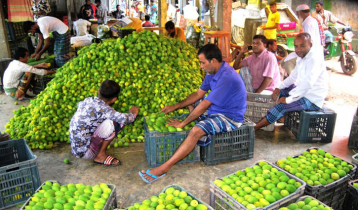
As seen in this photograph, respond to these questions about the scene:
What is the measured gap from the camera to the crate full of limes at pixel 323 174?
2674 mm

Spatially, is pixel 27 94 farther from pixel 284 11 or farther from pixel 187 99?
pixel 284 11

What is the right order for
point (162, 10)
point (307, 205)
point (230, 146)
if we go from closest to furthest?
point (307, 205)
point (230, 146)
point (162, 10)

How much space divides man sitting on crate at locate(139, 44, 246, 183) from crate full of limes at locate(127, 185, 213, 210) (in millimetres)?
976

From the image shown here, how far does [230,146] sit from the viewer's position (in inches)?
147

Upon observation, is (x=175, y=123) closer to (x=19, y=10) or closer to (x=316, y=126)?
(x=316, y=126)

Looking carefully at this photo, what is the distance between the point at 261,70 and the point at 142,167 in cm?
258

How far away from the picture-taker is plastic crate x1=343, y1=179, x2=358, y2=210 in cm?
265

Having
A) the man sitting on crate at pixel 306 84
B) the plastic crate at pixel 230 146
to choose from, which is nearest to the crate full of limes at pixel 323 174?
the plastic crate at pixel 230 146

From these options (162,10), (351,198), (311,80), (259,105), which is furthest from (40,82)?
(351,198)

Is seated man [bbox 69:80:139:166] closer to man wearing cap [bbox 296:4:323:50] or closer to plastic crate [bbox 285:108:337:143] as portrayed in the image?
plastic crate [bbox 285:108:337:143]

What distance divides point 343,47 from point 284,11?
3.43 m

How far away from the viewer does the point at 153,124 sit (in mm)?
3615

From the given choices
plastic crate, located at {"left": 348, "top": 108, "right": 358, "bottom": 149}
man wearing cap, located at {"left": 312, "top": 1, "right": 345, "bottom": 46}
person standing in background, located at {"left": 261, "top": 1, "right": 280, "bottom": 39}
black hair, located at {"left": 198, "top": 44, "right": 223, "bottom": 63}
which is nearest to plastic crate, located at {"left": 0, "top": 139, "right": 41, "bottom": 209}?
black hair, located at {"left": 198, "top": 44, "right": 223, "bottom": 63}

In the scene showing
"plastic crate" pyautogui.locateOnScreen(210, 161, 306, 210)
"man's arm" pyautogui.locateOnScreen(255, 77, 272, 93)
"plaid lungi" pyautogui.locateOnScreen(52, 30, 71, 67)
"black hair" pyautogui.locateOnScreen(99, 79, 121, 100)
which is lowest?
"plastic crate" pyautogui.locateOnScreen(210, 161, 306, 210)
